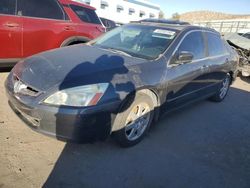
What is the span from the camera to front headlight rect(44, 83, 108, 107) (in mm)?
2895

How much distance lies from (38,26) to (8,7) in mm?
675

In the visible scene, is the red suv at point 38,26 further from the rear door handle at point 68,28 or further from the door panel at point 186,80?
the door panel at point 186,80

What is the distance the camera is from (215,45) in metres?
5.53

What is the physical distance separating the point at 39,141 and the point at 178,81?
2.23 meters

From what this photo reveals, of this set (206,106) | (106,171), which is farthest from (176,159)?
(206,106)

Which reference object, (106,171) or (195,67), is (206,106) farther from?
(106,171)

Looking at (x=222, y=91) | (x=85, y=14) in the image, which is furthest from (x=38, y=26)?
(x=222, y=91)

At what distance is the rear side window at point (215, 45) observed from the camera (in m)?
5.24

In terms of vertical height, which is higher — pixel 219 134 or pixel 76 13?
pixel 76 13

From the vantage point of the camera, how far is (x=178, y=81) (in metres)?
4.08

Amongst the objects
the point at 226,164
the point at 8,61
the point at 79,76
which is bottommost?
the point at 226,164

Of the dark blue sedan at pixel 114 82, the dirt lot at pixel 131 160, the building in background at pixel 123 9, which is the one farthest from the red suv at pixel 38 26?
the building in background at pixel 123 9

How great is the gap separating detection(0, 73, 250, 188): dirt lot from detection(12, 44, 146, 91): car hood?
33.7 inches

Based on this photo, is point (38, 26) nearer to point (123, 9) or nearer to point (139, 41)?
point (139, 41)
